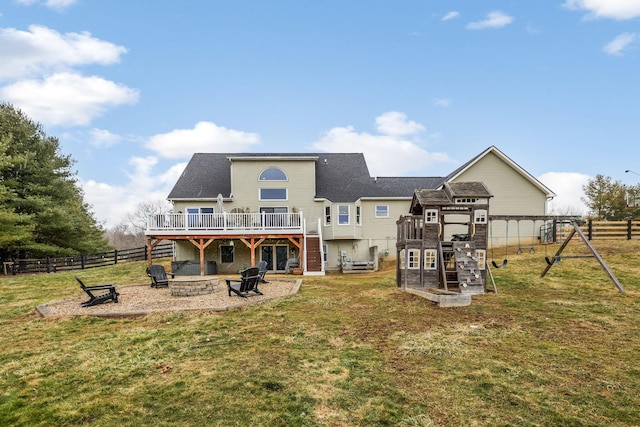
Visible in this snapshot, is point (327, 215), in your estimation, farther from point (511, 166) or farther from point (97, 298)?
point (97, 298)

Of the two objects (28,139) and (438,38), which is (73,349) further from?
(28,139)

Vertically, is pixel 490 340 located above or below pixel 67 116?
below

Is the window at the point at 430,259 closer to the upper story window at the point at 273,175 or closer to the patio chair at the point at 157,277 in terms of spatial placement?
the patio chair at the point at 157,277

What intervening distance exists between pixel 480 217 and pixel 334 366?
348 inches

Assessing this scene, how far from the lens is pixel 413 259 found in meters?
12.1

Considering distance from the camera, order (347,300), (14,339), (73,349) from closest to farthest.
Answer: (73,349) < (14,339) < (347,300)

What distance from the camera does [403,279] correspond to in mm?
12328

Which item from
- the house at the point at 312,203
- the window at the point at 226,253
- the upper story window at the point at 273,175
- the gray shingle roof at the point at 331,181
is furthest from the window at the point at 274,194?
the window at the point at 226,253

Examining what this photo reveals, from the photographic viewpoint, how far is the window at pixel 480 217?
38.8ft

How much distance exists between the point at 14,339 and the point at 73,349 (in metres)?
2.16

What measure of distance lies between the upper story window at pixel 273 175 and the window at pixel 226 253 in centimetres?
528

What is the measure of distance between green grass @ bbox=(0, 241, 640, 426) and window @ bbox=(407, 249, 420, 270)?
6.50ft

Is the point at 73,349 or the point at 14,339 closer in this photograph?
the point at 73,349

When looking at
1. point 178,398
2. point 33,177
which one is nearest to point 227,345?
point 178,398
